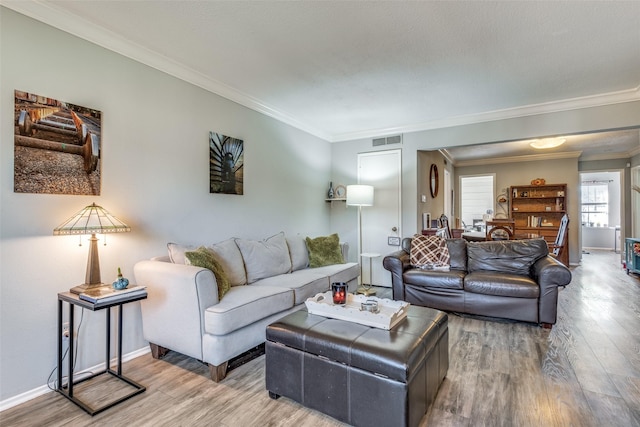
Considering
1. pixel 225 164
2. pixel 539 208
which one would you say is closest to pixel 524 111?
pixel 225 164

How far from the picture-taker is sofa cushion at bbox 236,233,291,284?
10.5 feet

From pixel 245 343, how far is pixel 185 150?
187cm

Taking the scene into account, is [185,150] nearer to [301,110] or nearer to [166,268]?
[166,268]

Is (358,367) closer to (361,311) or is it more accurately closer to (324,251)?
(361,311)

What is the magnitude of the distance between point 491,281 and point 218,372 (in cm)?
281

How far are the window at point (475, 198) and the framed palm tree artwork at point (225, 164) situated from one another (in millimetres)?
6587

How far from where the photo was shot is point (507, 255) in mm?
3699

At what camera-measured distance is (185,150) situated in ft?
9.99

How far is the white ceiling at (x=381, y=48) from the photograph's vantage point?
213cm

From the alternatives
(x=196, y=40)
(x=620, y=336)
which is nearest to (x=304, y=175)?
(x=196, y=40)

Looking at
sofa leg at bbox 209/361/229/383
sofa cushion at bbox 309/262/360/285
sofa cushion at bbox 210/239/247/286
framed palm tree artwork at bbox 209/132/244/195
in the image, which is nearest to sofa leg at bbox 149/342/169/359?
sofa leg at bbox 209/361/229/383

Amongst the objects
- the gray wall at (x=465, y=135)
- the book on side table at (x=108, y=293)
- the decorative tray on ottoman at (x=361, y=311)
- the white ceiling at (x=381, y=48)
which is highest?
the white ceiling at (x=381, y=48)

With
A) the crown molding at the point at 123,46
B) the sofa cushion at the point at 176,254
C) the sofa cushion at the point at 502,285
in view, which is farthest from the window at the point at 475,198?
the sofa cushion at the point at 176,254

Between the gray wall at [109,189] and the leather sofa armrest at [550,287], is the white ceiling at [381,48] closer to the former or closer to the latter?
the gray wall at [109,189]
